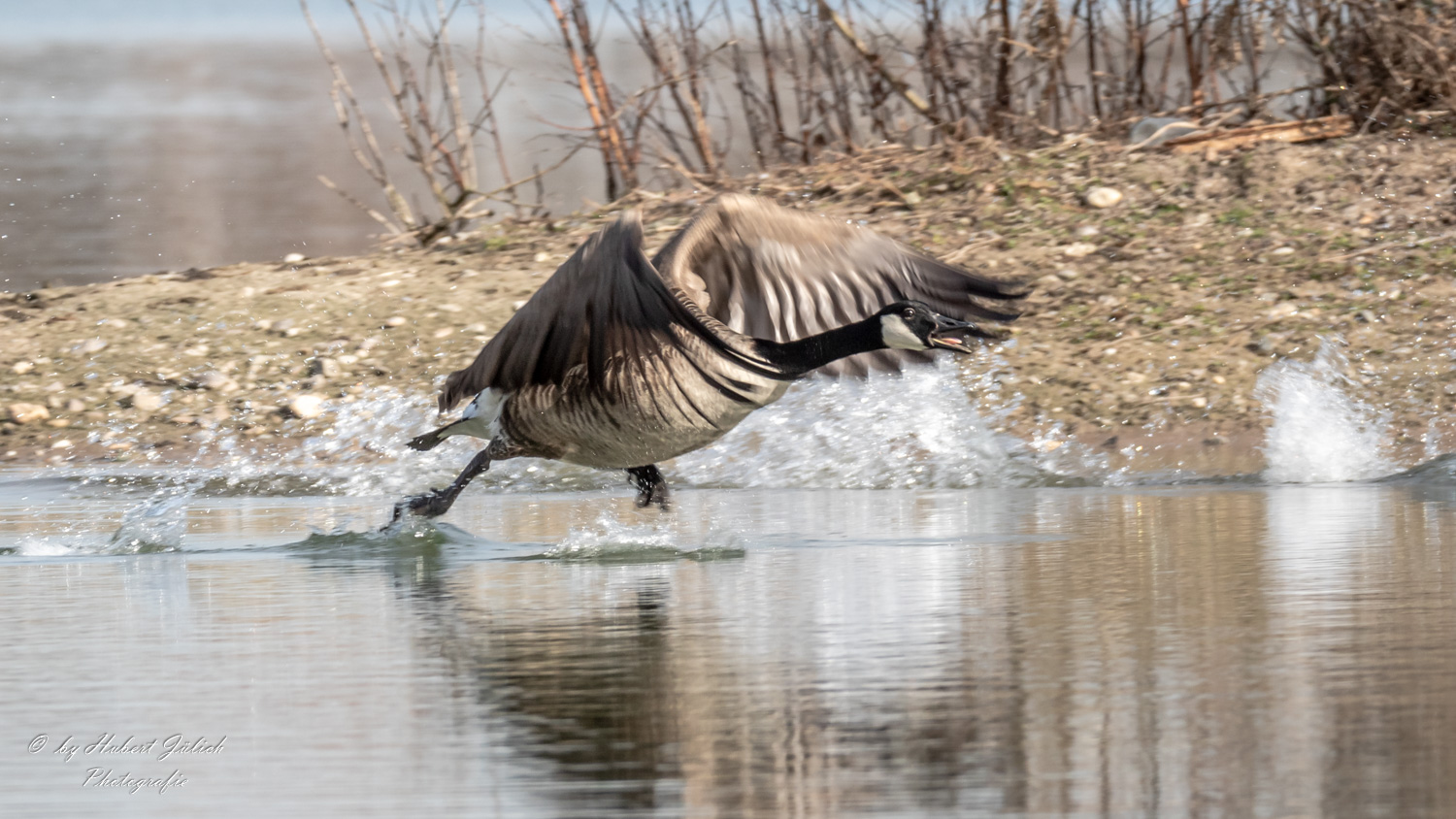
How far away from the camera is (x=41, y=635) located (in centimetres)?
416

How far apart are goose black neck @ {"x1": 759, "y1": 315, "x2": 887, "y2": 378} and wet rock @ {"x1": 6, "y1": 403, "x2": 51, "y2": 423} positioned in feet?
16.2

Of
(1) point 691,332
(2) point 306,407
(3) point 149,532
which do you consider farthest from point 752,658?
(2) point 306,407

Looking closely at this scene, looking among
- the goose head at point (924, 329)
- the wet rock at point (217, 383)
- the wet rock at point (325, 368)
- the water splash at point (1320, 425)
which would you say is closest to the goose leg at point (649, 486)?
the goose head at point (924, 329)

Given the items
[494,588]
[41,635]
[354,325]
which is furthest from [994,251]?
[41,635]

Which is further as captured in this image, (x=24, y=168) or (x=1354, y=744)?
(x=24, y=168)

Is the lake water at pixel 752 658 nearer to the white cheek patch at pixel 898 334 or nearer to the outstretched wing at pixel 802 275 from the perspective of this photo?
the white cheek patch at pixel 898 334

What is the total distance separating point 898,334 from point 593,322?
3.23 feet

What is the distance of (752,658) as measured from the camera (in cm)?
370

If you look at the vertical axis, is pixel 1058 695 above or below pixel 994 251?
below

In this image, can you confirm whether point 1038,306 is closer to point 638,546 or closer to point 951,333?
point 951,333

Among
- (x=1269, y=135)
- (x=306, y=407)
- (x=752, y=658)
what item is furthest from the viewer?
(x=1269, y=135)

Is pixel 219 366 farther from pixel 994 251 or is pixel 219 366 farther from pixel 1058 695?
pixel 1058 695

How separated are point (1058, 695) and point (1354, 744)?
552 millimetres

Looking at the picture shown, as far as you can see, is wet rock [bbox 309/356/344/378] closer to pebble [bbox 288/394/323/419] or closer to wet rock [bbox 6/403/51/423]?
pebble [bbox 288/394/323/419]
